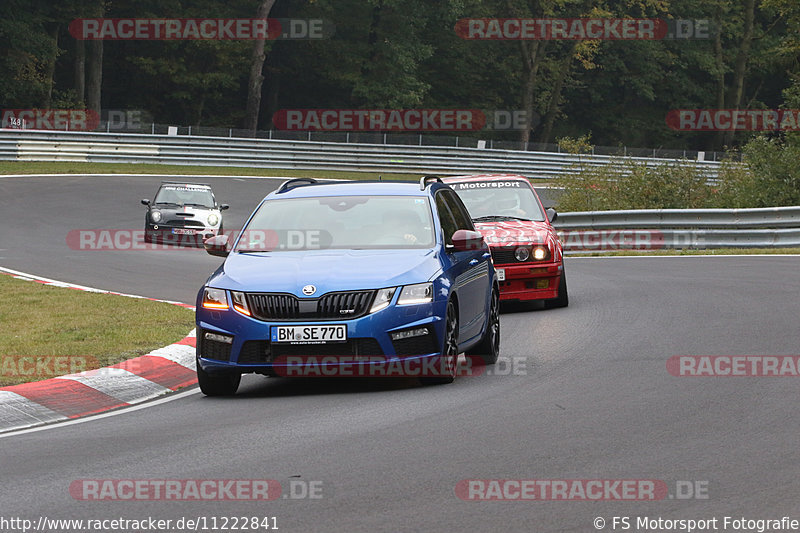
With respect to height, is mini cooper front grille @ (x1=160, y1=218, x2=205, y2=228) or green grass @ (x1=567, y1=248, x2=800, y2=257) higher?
green grass @ (x1=567, y1=248, x2=800, y2=257)

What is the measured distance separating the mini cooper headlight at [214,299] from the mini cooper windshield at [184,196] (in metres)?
21.7

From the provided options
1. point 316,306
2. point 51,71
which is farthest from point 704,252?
point 51,71

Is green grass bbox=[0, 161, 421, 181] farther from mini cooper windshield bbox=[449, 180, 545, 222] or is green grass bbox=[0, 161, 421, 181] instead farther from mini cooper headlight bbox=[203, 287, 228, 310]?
mini cooper headlight bbox=[203, 287, 228, 310]

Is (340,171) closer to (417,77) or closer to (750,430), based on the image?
(417,77)

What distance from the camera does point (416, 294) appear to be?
9.47m

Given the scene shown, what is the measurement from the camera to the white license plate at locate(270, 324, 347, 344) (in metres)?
9.20

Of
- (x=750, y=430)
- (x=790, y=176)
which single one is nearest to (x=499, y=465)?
(x=750, y=430)

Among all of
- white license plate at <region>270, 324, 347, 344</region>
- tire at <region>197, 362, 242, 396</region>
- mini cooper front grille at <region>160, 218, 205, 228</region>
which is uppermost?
white license plate at <region>270, 324, 347, 344</region>

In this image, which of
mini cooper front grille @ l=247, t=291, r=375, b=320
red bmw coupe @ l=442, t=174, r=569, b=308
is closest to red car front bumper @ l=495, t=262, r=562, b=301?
red bmw coupe @ l=442, t=174, r=569, b=308

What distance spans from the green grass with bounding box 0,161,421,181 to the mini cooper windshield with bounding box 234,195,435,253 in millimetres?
38169

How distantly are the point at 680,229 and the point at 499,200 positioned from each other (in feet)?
31.9

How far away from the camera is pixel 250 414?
874cm

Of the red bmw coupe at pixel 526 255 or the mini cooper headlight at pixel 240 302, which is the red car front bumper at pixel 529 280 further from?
the mini cooper headlight at pixel 240 302

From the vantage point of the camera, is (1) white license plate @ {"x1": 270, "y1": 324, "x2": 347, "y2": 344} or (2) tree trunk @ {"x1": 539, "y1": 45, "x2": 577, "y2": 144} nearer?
(1) white license plate @ {"x1": 270, "y1": 324, "x2": 347, "y2": 344}
